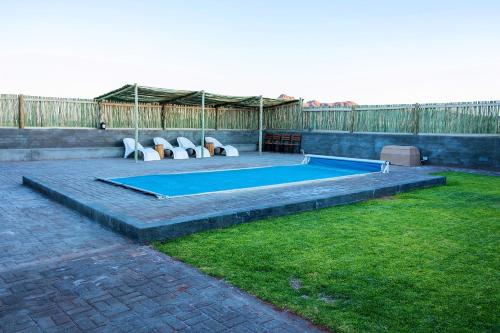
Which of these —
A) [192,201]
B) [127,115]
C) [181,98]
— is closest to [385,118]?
[181,98]

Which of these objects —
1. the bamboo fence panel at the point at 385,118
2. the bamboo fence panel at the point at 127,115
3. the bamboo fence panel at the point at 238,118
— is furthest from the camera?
the bamboo fence panel at the point at 238,118

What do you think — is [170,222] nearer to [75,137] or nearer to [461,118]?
[75,137]

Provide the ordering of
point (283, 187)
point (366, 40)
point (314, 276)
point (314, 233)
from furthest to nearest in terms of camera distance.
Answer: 1. point (366, 40)
2. point (283, 187)
3. point (314, 233)
4. point (314, 276)

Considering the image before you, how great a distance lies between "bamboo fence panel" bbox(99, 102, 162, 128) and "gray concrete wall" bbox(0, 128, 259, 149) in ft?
0.98

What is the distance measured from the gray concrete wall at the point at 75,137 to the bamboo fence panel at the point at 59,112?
0.89 feet

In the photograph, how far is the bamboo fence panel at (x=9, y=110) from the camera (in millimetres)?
12461

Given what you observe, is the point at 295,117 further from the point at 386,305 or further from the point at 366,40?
the point at 386,305

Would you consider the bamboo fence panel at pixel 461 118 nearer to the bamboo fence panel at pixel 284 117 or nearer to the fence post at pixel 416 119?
the fence post at pixel 416 119

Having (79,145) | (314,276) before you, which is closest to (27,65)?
(79,145)

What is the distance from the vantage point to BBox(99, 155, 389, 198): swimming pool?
727 cm

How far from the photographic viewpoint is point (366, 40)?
53.1 ft

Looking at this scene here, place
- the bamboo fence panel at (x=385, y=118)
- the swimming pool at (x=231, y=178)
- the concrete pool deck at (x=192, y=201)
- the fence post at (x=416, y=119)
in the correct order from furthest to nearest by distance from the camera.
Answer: the bamboo fence panel at (x=385, y=118)
the fence post at (x=416, y=119)
the swimming pool at (x=231, y=178)
the concrete pool deck at (x=192, y=201)

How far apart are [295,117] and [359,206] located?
11.4 meters

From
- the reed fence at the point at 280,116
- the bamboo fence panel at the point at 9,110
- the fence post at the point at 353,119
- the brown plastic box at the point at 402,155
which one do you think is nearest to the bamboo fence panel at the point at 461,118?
the reed fence at the point at 280,116
